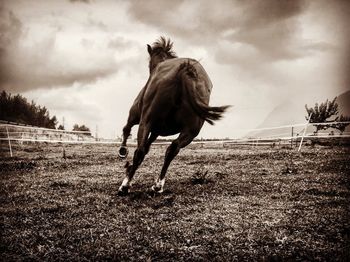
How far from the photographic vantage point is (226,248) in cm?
419

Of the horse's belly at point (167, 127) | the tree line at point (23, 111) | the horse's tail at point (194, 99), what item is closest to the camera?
the horse's tail at point (194, 99)

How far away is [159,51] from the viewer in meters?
9.12

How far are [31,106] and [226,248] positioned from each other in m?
83.5

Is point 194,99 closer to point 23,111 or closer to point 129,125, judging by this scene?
point 129,125

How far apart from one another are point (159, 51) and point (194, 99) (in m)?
3.07

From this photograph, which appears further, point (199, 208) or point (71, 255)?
point (199, 208)

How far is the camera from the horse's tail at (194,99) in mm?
6676

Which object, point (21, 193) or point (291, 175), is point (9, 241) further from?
point (291, 175)

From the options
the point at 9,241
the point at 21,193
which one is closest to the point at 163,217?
the point at 9,241

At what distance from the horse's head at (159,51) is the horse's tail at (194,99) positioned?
Result: 2.29 metres

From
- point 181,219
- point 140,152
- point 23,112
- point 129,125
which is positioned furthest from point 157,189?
point 23,112

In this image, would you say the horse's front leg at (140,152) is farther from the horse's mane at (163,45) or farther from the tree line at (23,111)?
the tree line at (23,111)

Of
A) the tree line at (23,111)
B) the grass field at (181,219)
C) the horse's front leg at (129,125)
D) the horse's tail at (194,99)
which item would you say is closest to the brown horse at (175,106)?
the horse's tail at (194,99)

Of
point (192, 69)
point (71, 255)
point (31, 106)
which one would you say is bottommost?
point (71, 255)
